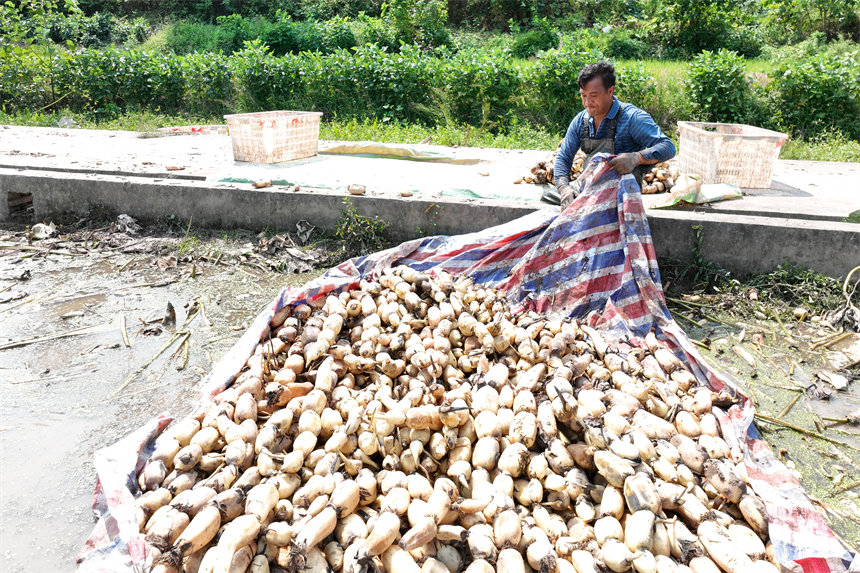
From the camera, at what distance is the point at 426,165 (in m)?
5.92

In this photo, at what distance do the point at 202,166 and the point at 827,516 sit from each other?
5.58m

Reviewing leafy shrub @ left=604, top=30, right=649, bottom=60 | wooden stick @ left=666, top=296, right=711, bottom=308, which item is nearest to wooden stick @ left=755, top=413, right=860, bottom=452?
wooden stick @ left=666, top=296, right=711, bottom=308

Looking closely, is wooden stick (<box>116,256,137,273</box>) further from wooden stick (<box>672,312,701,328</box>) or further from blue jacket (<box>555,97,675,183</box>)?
wooden stick (<box>672,312,701,328</box>)

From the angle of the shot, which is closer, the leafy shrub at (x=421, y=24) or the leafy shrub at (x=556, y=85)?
the leafy shrub at (x=556, y=85)

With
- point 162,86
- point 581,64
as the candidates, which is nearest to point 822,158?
point 581,64

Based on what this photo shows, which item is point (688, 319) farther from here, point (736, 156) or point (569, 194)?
point (736, 156)

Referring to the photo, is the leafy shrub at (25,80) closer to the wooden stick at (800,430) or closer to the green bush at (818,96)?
the wooden stick at (800,430)

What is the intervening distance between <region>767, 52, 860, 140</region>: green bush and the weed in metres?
7.34

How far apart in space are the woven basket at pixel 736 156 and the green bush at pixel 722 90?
155 inches

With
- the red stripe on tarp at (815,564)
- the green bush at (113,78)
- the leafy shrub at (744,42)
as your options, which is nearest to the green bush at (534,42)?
the leafy shrub at (744,42)

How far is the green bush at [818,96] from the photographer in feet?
26.9

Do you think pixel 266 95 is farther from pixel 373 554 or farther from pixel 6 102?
pixel 373 554

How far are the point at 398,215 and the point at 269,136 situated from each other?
204 cm

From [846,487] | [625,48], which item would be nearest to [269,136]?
[846,487]
